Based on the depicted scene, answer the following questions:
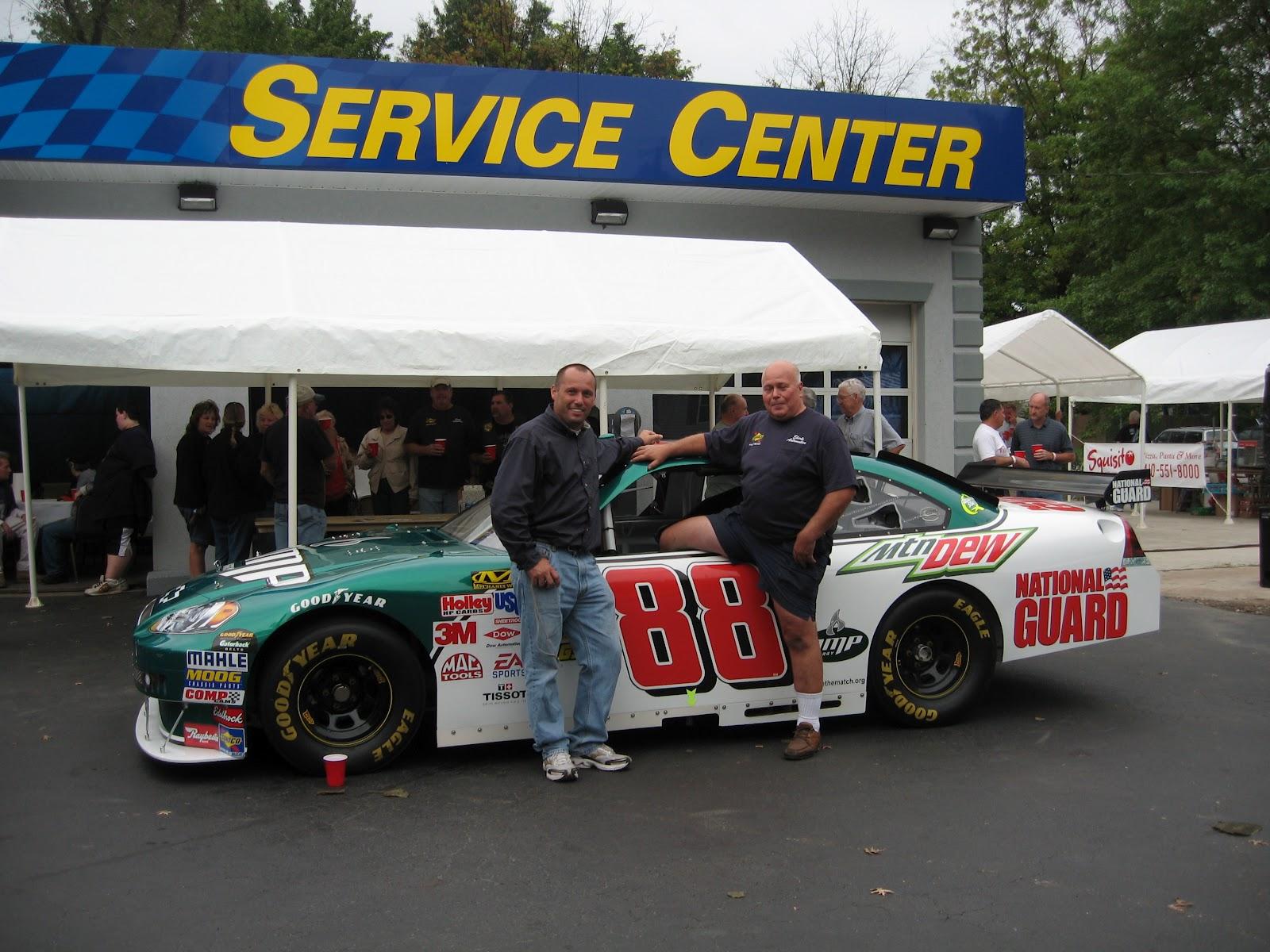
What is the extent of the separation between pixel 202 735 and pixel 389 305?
3.61m

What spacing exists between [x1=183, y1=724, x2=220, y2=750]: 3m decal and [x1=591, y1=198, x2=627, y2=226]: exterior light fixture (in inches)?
309

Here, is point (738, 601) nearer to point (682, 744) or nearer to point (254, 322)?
point (682, 744)

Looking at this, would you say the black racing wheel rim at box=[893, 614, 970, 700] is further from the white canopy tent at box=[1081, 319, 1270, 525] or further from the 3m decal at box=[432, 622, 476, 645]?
the white canopy tent at box=[1081, 319, 1270, 525]

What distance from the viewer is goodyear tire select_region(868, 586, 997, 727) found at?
5.59m

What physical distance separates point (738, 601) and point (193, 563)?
604cm

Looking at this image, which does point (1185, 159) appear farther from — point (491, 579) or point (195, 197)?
point (491, 579)

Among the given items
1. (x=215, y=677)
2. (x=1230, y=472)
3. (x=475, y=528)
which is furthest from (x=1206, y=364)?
(x=215, y=677)

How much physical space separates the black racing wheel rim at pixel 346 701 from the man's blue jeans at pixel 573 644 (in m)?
0.68

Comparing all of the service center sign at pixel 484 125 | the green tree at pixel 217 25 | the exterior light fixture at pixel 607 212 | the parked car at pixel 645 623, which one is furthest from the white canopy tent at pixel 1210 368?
the green tree at pixel 217 25

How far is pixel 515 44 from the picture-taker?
35.1 meters

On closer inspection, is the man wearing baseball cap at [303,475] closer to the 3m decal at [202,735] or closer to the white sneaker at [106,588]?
the white sneaker at [106,588]

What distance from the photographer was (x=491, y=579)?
16.8 feet

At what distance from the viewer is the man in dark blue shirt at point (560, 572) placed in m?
4.89

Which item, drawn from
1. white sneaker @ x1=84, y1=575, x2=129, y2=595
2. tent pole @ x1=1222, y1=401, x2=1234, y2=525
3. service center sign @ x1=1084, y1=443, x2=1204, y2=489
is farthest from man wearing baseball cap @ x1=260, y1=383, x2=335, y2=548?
tent pole @ x1=1222, y1=401, x2=1234, y2=525
